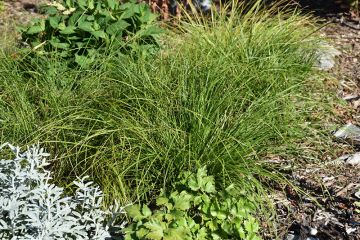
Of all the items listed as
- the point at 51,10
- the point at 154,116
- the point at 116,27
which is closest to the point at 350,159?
the point at 154,116

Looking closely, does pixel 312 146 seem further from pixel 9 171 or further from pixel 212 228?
pixel 9 171

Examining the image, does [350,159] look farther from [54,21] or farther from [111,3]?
[54,21]

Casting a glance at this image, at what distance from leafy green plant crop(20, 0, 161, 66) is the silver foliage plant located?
1.35 m

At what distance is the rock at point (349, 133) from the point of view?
4504 mm

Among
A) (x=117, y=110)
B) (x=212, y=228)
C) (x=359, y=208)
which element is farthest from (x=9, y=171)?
(x=359, y=208)

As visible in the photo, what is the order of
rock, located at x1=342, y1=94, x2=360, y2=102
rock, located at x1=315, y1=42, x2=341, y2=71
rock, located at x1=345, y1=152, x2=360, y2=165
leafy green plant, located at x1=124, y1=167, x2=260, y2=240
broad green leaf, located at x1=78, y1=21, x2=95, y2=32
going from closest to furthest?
1. leafy green plant, located at x1=124, y1=167, x2=260, y2=240
2. rock, located at x1=345, y1=152, x2=360, y2=165
3. broad green leaf, located at x1=78, y1=21, x2=95, y2=32
4. rock, located at x1=342, y1=94, x2=360, y2=102
5. rock, located at x1=315, y1=42, x2=341, y2=71

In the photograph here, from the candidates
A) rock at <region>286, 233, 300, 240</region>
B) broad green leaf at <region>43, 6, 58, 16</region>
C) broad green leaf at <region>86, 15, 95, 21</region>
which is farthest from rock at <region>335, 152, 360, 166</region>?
broad green leaf at <region>43, 6, 58, 16</region>

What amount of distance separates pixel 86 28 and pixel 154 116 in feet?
3.10

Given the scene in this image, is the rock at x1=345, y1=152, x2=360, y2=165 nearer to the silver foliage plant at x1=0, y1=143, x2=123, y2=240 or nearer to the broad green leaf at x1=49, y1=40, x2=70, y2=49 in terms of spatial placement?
the silver foliage plant at x1=0, y1=143, x2=123, y2=240

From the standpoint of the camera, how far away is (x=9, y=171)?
127 inches

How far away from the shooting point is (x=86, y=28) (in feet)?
Result: 14.1

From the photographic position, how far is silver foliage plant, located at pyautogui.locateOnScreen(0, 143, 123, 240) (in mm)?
2859

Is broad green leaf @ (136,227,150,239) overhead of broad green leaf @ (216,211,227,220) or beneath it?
overhead

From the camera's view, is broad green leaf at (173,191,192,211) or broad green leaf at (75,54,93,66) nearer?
broad green leaf at (173,191,192,211)
